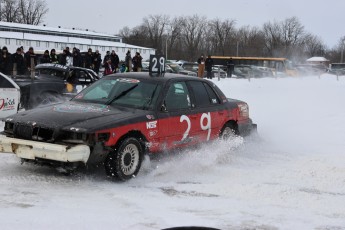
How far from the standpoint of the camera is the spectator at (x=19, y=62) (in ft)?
54.0

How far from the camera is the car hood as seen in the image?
597cm

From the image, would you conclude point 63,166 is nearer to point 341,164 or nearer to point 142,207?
point 142,207

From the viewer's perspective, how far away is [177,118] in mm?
7105

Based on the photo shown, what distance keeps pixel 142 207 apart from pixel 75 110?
1.93 metres

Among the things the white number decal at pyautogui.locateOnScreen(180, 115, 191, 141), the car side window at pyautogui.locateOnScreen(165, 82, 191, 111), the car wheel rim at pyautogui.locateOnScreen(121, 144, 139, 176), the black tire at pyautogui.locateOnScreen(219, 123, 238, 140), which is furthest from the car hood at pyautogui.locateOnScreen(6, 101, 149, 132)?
the black tire at pyautogui.locateOnScreen(219, 123, 238, 140)

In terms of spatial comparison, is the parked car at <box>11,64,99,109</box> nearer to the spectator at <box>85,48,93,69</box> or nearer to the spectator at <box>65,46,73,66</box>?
the spectator at <box>65,46,73,66</box>

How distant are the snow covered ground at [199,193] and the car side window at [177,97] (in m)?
0.74

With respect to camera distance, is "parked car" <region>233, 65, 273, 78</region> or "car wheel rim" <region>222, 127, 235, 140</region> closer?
"car wheel rim" <region>222, 127, 235, 140</region>

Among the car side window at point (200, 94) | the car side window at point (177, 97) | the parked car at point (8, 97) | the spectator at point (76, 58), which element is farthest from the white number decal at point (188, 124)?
the spectator at point (76, 58)

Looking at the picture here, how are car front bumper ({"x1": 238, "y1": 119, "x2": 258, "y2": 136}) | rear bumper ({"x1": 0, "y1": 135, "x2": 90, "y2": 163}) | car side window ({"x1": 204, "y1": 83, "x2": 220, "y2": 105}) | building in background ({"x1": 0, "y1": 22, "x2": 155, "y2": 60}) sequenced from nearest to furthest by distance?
rear bumper ({"x1": 0, "y1": 135, "x2": 90, "y2": 163}), car side window ({"x1": 204, "y1": 83, "x2": 220, "y2": 105}), car front bumper ({"x1": 238, "y1": 119, "x2": 258, "y2": 136}), building in background ({"x1": 0, "y1": 22, "x2": 155, "y2": 60})

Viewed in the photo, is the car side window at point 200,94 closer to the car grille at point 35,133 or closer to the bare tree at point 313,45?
the car grille at point 35,133

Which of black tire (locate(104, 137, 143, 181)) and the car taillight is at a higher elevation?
the car taillight

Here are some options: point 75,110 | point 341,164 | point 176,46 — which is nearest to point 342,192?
point 341,164

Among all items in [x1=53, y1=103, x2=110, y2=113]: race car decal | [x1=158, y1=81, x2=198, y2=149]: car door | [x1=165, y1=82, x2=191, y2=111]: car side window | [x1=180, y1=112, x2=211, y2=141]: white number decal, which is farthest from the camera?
[x1=180, y1=112, x2=211, y2=141]: white number decal
